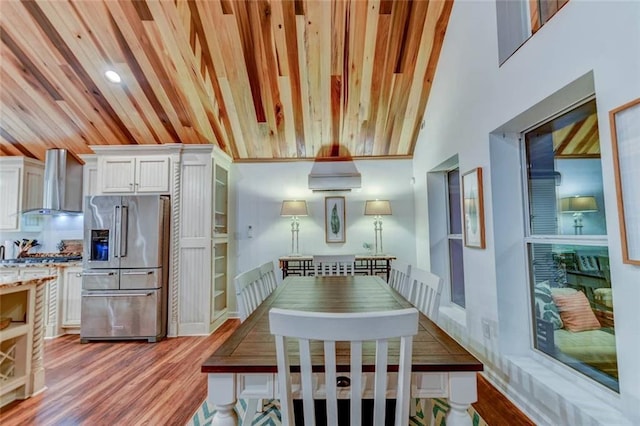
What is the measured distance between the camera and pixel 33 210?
416 cm

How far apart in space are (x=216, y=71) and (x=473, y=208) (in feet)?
9.82

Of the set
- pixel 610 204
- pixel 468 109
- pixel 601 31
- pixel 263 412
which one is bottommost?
pixel 263 412

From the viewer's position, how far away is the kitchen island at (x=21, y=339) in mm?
2293

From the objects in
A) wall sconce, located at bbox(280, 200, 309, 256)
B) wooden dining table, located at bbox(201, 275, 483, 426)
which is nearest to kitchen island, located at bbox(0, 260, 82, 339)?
wall sconce, located at bbox(280, 200, 309, 256)

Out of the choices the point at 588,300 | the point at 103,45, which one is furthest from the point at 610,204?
the point at 103,45

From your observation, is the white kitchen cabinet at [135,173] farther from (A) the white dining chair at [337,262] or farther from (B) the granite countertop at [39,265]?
(A) the white dining chair at [337,262]

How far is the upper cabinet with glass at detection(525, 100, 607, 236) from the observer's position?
173cm

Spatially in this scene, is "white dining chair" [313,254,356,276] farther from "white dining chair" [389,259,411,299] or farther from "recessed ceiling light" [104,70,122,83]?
"recessed ceiling light" [104,70,122,83]

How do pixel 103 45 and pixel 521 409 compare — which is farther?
pixel 103 45

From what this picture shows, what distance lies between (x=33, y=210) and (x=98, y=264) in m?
1.56

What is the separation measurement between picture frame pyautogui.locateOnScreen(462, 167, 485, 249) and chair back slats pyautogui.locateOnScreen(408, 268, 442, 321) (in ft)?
2.49

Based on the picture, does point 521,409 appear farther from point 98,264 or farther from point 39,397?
point 98,264

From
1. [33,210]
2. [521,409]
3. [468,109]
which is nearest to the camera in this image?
[521,409]

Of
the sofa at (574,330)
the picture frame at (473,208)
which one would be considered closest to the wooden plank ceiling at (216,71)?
the picture frame at (473,208)
